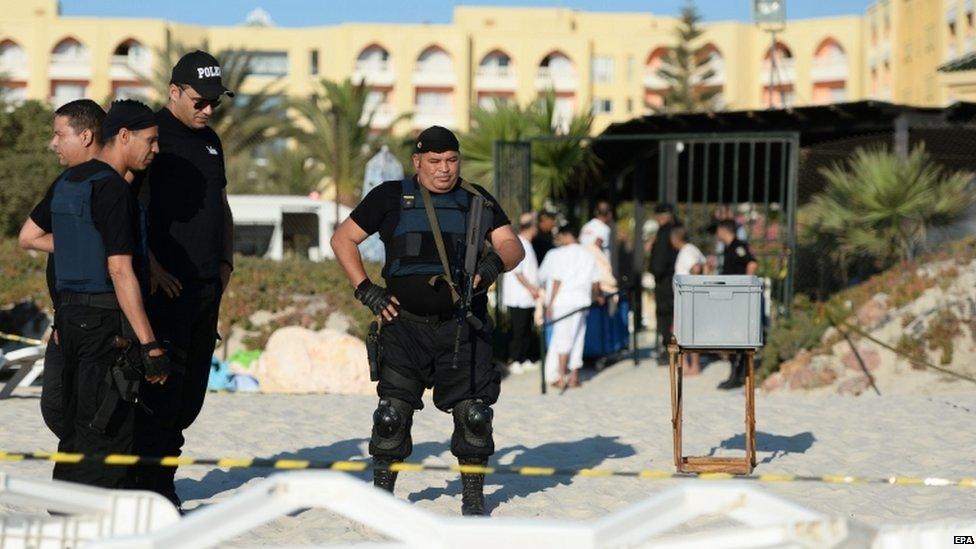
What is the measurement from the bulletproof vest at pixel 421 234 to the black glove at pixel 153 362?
3.88 feet

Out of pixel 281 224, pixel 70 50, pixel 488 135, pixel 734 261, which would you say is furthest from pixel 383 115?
pixel 734 261

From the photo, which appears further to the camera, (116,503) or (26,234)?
(26,234)

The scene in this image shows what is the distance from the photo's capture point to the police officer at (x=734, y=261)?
13.5 m

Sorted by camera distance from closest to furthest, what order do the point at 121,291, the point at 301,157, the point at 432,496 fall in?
the point at 121,291, the point at 432,496, the point at 301,157

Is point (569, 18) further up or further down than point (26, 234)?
further up

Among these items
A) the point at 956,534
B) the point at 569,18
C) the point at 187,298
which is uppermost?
the point at 569,18

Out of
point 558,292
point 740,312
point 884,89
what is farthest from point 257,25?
point 740,312

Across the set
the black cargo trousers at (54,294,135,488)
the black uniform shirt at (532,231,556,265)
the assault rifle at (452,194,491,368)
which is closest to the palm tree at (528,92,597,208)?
the black uniform shirt at (532,231,556,265)

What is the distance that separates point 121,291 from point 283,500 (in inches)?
98.3

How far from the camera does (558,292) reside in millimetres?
13984

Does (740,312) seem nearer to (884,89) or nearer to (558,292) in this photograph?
(558,292)

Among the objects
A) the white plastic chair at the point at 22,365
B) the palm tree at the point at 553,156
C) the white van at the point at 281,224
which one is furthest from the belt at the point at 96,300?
the white van at the point at 281,224

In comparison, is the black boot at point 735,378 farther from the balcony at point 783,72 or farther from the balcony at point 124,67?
the balcony at point 124,67

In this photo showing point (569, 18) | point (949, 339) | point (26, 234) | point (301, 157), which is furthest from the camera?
point (569, 18)
